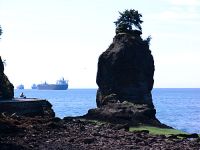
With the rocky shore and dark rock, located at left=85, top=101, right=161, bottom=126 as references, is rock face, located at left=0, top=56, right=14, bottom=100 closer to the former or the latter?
dark rock, located at left=85, top=101, right=161, bottom=126

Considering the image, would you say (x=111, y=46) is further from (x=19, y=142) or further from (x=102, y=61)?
(x=19, y=142)

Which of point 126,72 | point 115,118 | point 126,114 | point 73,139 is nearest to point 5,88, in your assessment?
point 126,72

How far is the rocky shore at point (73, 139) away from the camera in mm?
42125

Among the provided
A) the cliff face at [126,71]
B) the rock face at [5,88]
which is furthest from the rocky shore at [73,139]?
the cliff face at [126,71]

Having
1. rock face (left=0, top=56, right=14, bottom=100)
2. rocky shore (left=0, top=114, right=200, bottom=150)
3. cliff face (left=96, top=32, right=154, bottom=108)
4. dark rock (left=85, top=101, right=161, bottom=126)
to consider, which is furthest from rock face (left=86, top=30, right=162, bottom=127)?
rocky shore (left=0, top=114, right=200, bottom=150)

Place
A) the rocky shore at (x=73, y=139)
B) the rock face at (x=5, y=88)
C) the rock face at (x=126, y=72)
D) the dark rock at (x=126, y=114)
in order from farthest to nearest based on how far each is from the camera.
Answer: the rock face at (x=126, y=72), the rock face at (x=5, y=88), the dark rock at (x=126, y=114), the rocky shore at (x=73, y=139)

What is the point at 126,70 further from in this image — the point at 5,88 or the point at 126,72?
the point at 5,88

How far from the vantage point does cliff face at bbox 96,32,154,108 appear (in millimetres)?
86188

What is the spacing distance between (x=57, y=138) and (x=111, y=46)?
48268mm

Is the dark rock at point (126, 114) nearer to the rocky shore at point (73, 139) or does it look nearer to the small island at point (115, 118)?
the small island at point (115, 118)

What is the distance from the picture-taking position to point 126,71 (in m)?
88.5

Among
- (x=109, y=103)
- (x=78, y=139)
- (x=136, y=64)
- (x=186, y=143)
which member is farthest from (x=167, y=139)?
(x=136, y=64)

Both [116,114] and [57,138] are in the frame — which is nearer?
[57,138]

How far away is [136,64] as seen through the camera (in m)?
89.1
